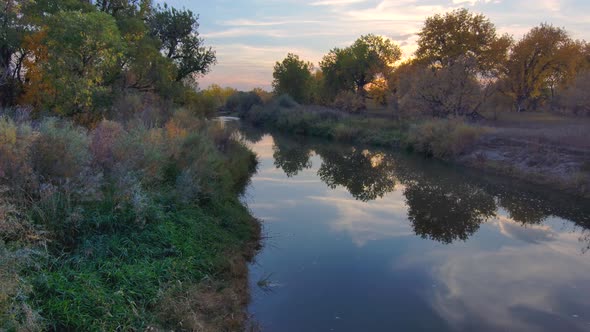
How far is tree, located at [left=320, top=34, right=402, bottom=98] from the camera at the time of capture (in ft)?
197

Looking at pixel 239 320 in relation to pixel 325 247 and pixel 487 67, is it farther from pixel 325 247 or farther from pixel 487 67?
pixel 487 67

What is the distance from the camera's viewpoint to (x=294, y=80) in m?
70.1

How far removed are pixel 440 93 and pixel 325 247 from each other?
85.4ft

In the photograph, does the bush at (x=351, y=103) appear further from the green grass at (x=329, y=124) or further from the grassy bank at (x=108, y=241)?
the grassy bank at (x=108, y=241)

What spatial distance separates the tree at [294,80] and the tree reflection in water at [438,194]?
4203 cm

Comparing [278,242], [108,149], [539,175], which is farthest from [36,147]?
[539,175]

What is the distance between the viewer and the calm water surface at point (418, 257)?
25.5 feet

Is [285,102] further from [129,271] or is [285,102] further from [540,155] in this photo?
[129,271]

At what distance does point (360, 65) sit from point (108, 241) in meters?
57.1

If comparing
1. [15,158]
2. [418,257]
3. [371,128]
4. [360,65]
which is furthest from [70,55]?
[360,65]

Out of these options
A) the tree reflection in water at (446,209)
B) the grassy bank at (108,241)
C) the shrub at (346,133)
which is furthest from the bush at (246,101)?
the grassy bank at (108,241)

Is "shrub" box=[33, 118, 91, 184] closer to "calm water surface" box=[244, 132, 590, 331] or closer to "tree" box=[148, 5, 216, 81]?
"calm water surface" box=[244, 132, 590, 331]

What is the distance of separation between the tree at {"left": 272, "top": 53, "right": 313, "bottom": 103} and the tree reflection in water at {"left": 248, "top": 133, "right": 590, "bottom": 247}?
138 feet

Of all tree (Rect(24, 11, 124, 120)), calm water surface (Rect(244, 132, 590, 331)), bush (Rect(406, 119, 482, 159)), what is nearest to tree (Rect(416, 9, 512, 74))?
bush (Rect(406, 119, 482, 159))
